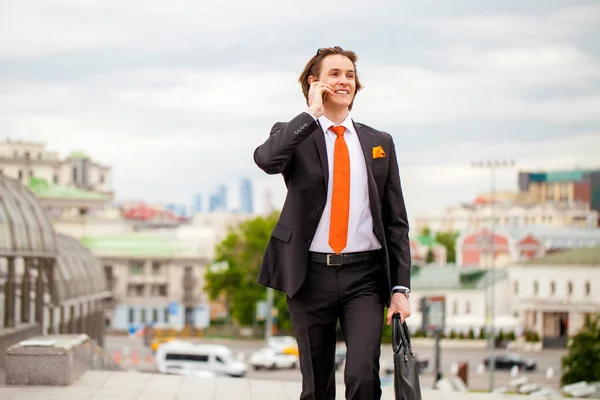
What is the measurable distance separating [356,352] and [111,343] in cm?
9000

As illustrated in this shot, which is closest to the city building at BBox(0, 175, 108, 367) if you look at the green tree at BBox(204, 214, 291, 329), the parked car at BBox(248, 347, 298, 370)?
the parked car at BBox(248, 347, 298, 370)

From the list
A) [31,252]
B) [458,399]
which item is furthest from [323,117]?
[31,252]

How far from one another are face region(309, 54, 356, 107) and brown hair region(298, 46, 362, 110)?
3 cm

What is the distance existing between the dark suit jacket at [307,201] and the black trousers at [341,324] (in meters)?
0.09

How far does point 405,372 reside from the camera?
20.2 feet

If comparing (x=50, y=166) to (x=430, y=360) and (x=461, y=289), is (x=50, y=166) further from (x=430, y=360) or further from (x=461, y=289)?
(x=430, y=360)

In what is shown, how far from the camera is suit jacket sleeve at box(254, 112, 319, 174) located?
6.33 meters

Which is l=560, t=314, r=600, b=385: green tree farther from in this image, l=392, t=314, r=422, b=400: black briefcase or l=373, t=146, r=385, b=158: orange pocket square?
l=392, t=314, r=422, b=400: black briefcase

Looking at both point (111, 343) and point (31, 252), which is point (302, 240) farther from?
point (111, 343)

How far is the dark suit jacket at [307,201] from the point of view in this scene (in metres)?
6.37

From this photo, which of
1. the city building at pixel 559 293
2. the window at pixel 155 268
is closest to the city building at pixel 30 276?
the city building at pixel 559 293

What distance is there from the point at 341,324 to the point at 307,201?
0.62m

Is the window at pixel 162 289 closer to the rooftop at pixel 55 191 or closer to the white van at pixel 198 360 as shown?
the rooftop at pixel 55 191

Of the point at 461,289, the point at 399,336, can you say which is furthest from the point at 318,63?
the point at 461,289
